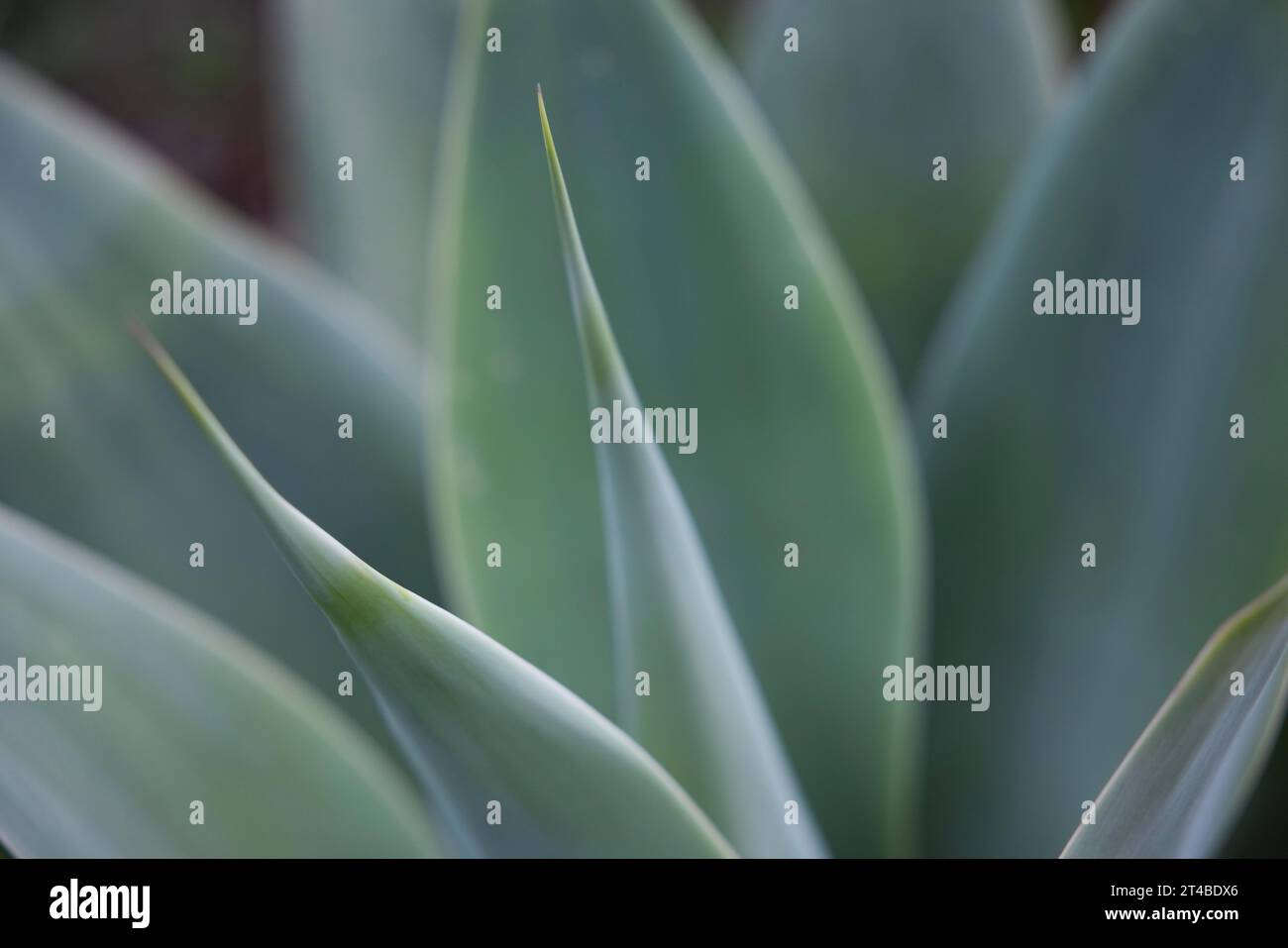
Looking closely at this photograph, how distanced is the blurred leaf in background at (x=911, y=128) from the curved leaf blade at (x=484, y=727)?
347 millimetres

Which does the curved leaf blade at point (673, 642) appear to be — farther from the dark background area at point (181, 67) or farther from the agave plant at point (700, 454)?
the dark background area at point (181, 67)

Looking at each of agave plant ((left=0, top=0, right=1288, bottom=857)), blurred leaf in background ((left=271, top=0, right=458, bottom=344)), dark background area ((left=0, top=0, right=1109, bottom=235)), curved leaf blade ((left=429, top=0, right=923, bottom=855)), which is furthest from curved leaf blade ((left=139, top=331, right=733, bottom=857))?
dark background area ((left=0, top=0, right=1109, bottom=235))

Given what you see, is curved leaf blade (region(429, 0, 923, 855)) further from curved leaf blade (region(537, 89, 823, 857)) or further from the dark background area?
the dark background area

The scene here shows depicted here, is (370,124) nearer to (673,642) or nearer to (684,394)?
(684,394)

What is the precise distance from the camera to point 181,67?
3.08 feet

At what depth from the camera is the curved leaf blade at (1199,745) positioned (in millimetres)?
333

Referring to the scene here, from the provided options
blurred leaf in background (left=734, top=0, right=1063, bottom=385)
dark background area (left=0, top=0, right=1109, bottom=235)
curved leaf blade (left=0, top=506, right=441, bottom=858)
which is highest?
dark background area (left=0, top=0, right=1109, bottom=235)

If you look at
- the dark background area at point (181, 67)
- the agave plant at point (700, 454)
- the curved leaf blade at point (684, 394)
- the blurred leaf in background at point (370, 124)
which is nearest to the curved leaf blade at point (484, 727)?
the agave plant at point (700, 454)

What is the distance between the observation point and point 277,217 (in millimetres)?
1057

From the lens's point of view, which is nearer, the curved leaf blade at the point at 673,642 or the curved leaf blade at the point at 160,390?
the curved leaf blade at the point at 673,642

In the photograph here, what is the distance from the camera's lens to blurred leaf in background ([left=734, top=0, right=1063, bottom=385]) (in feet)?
2.03
